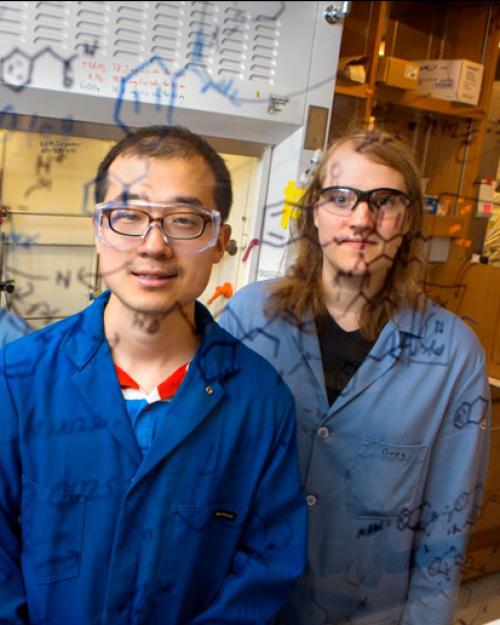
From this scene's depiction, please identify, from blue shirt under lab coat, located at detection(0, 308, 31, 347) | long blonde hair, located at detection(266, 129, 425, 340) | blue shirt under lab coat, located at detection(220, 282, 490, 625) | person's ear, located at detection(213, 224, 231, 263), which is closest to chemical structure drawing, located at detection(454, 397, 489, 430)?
blue shirt under lab coat, located at detection(220, 282, 490, 625)

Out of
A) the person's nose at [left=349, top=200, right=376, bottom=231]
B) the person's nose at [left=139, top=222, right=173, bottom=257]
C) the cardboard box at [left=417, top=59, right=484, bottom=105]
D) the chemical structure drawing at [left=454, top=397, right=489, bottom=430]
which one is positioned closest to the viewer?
the person's nose at [left=139, top=222, right=173, bottom=257]

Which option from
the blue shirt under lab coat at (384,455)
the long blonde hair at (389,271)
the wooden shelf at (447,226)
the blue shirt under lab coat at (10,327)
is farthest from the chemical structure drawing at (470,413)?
the blue shirt under lab coat at (10,327)

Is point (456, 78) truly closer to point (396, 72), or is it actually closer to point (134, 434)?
point (396, 72)

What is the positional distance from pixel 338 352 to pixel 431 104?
0.44 meters

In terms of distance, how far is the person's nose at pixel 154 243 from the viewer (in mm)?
542

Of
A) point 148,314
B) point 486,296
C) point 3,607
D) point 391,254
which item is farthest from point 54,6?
point 486,296

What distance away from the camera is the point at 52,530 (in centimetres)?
58

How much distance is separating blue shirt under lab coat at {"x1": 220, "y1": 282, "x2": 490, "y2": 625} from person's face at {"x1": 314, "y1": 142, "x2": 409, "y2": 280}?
8 cm

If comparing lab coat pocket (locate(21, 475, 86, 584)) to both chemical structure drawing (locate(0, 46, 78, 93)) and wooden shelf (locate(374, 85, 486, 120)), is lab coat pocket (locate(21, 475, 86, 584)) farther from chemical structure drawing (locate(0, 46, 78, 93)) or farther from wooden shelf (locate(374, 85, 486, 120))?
wooden shelf (locate(374, 85, 486, 120))

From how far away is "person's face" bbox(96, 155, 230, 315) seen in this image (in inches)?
21.5

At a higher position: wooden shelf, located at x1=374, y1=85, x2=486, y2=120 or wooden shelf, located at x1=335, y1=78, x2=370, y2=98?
wooden shelf, located at x1=374, y1=85, x2=486, y2=120

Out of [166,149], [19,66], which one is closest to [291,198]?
[166,149]

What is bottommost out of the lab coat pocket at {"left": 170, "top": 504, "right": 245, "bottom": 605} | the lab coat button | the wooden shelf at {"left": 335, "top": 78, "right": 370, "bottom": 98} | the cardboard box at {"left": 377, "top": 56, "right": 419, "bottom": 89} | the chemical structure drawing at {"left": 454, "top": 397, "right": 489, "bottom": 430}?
the lab coat pocket at {"left": 170, "top": 504, "right": 245, "bottom": 605}

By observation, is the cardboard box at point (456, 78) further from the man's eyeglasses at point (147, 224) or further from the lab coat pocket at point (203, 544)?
the lab coat pocket at point (203, 544)
